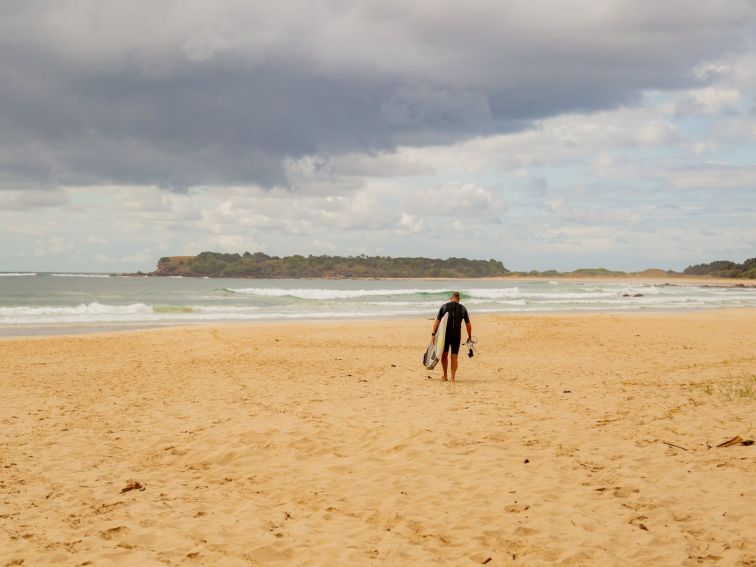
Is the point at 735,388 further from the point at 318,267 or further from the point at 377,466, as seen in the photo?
the point at 318,267

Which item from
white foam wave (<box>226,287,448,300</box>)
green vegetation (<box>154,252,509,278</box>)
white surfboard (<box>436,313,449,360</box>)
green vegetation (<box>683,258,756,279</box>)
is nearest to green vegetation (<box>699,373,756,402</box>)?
white surfboard (<box>436,313,449,360</box>)

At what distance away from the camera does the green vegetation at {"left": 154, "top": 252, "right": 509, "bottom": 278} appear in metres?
166

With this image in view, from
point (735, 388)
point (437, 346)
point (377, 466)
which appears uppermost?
point (437, 346)

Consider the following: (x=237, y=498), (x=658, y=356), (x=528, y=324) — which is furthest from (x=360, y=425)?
(x=528, y=324)

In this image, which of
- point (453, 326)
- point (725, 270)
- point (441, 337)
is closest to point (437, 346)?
point (441, 337)

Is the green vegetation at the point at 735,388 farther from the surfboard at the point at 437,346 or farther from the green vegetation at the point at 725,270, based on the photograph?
the green vegetation at the point at 725,270

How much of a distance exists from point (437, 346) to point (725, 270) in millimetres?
154844

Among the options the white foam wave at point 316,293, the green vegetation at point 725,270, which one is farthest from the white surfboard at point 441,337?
the green vegetation at point 725,270

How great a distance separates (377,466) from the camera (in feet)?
23.5

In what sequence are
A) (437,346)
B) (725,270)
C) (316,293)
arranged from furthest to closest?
(725,270) → (316,293) → (437,346)

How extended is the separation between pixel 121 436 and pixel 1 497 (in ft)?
8.10

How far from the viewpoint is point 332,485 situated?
654 cm

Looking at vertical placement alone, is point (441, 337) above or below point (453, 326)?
below

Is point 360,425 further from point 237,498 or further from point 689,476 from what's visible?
point 689,476
